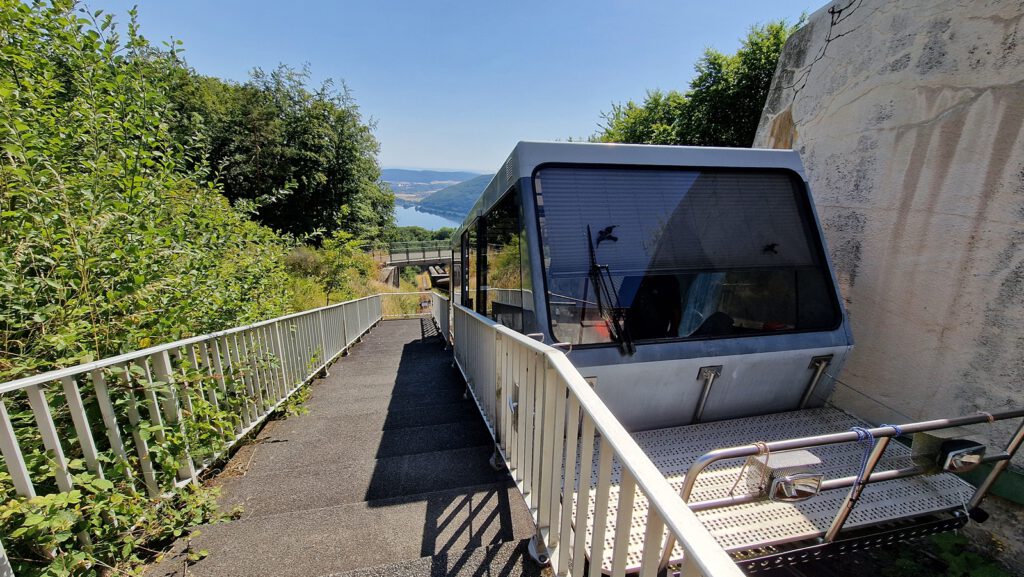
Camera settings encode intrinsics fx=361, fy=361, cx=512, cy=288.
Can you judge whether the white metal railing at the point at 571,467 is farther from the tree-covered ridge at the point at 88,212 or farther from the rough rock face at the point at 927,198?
the rough rock face at the point at 927,198

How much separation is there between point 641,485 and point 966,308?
9.78ft

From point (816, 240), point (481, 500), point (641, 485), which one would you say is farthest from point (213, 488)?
point (816, 240)

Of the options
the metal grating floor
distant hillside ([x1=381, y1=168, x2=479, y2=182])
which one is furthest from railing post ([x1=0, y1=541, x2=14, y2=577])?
distant hillside ([x1=381, y1=168, x2=479, y2=182])

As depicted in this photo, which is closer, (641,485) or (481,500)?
(641,485)

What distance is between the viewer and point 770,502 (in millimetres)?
1520

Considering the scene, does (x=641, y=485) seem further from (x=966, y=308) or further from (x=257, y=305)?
(x=257, y=305)

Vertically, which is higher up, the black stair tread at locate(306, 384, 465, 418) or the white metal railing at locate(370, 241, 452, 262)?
the black stair tread at locate(306, 384, 465, 418)

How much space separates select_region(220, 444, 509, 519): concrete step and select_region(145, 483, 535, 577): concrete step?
18 cm

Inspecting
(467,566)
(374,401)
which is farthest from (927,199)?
(374,401)

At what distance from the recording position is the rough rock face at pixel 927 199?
2.14 m

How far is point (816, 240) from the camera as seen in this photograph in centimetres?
246

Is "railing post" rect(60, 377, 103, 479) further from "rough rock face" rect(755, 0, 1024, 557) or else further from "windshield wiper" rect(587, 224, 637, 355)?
"rough rock face" rect(755, 0, 1024, 557)

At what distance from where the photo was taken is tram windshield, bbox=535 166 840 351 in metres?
2.17

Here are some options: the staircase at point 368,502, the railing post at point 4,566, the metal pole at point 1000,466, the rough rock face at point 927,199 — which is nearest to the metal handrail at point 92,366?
the railing post at point 4,566
